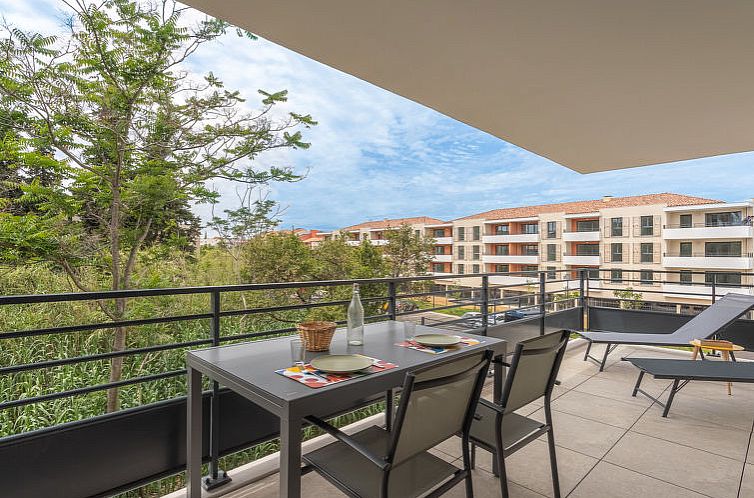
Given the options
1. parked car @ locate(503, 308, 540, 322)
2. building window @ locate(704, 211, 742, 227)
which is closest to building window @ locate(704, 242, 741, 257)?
building window @ locate(704, 211, 742, 227)

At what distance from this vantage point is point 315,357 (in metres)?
1.65

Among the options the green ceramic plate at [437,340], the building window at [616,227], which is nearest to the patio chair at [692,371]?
the green ceramic plate at [437,340]

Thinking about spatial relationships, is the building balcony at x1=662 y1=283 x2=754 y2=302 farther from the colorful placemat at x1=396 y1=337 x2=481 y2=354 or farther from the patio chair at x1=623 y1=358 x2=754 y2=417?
the colorful placemat at x1=396 y1=337 x2=481 y2=354

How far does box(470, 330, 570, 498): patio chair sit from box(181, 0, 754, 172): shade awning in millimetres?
1424

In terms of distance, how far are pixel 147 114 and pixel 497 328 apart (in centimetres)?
571

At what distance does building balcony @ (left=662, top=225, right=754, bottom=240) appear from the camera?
70.0 ft

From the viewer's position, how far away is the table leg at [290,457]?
1.19 metres

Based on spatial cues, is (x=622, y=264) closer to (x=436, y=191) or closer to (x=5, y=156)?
→ (x=436, y=191)

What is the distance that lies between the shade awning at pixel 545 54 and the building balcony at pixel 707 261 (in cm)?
2463

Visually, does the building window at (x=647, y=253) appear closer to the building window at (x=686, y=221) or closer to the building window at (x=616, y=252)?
the building window at (x=616, y=252)

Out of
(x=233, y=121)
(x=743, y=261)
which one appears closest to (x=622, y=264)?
(x=743, y=261)

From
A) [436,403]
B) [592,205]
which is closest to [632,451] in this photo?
[436,403]

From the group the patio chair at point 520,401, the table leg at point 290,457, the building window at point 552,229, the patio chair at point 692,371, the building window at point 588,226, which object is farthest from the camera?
the building window at point 552,229

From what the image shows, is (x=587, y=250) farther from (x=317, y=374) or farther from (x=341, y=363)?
(x=317, y=374)
